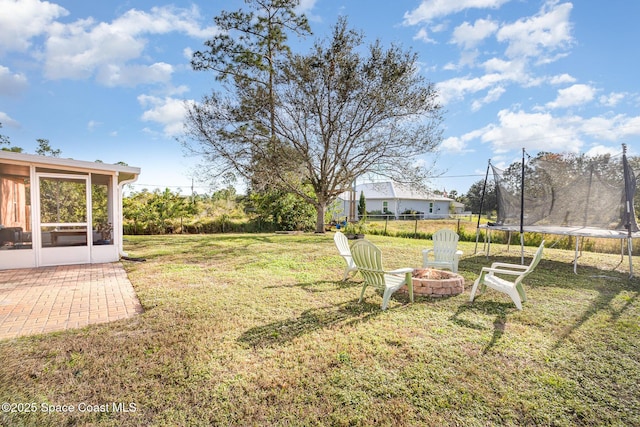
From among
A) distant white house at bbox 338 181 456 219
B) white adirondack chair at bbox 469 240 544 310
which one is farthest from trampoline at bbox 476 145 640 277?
distant white house at bbox 338 181 456 219

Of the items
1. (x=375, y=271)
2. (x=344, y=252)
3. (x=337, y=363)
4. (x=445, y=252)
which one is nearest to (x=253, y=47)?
(x=344, y=252)

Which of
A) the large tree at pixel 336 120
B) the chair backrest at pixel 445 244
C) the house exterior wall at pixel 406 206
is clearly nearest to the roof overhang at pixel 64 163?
the chair backrest at pixel 445 244

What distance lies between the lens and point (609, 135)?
81.9 ft

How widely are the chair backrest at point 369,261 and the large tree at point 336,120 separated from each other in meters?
11.4

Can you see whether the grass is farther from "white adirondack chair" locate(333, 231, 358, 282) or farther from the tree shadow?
"white adirondack chair" locate(333, 231, 358, 282)

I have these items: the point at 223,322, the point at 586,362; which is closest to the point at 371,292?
the point at 223,322

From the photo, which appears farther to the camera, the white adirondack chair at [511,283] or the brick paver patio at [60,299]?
the white adirondack chair at [511,283]

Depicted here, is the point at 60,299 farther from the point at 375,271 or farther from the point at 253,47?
the point at 253,47

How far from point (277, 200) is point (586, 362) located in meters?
16.6

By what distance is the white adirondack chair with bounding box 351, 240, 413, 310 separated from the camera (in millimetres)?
4594

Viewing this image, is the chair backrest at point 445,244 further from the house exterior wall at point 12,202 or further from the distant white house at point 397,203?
the distant white house at point 397,203

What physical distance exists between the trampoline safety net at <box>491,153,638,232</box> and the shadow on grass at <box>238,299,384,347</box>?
6.78 meters

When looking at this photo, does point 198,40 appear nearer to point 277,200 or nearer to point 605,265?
point 277,200

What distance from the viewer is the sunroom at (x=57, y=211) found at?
720 cm
